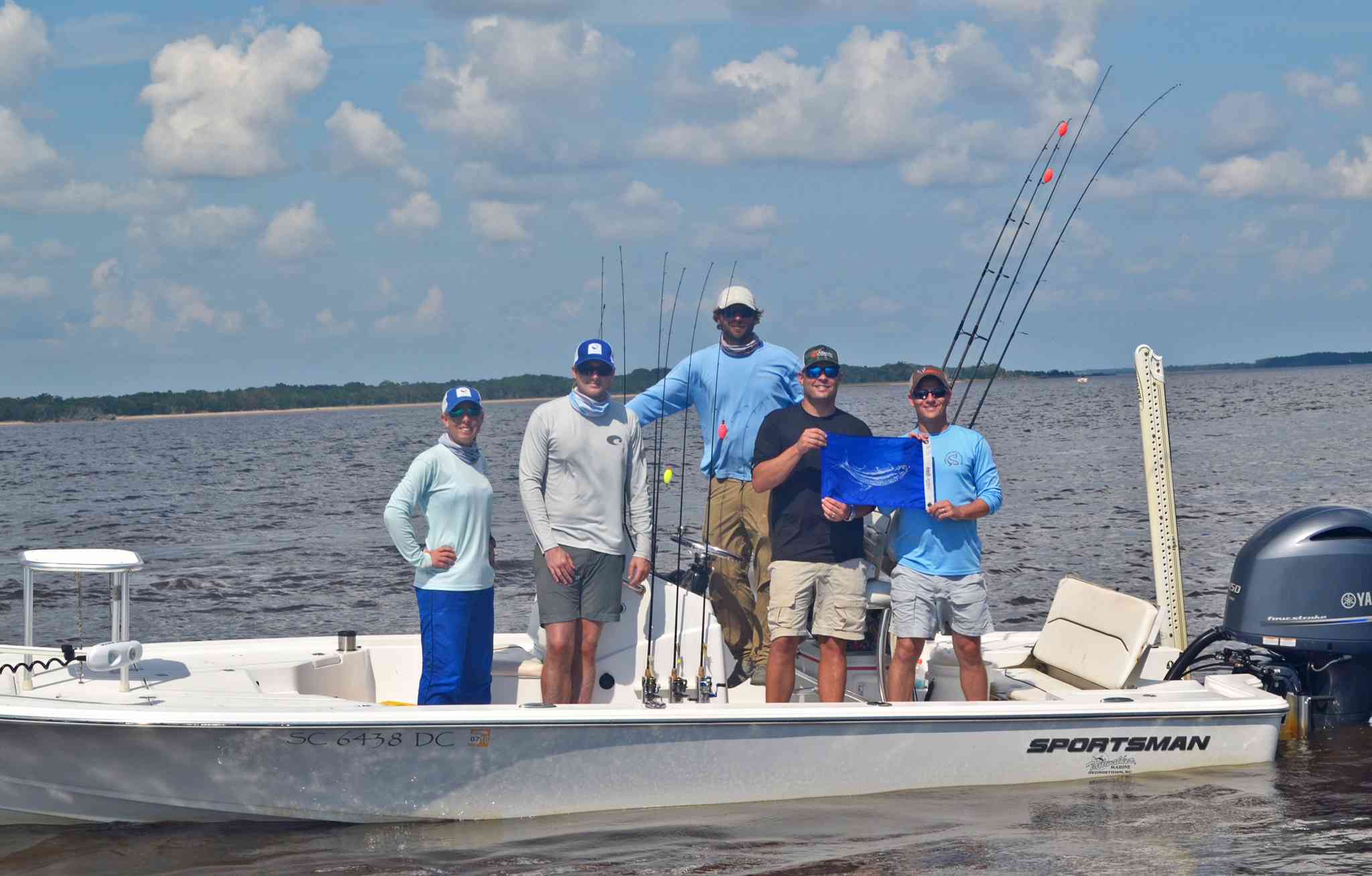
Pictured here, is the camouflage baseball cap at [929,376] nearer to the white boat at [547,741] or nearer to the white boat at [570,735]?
the white boat at [570,735]

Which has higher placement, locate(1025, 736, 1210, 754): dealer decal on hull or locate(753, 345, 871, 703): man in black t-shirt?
locate(753, 345, 871, 703): man in black t-shirt

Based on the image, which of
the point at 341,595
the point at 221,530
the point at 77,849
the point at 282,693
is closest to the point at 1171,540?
the point at 282,693

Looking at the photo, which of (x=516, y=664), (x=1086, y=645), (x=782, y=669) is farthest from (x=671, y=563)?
(x=782, y=669)

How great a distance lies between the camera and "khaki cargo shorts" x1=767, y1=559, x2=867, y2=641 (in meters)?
5.83

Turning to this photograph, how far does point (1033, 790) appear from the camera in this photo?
6.05 m

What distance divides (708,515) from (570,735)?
4.41 feet

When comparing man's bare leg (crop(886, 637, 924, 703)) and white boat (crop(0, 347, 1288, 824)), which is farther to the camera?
man's bare leg (crop(886, 637, 924, 703))

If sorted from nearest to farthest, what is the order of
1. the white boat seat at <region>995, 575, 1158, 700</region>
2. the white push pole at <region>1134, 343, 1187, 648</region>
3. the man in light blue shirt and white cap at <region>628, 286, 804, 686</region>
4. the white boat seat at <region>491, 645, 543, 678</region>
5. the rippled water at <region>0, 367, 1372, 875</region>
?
the rippled water at <region>0, 367, 1372, 875</region>
the white boat seat at <region>995, 575, 1158, 700</region>
the man in light blue shirt and white cap at <region>628, 286, 804, 686</region>
the white boat seat at <region>491, 645, 543, 678</region>
the white push pole at <region>1134, 343, 1187, 648</region>

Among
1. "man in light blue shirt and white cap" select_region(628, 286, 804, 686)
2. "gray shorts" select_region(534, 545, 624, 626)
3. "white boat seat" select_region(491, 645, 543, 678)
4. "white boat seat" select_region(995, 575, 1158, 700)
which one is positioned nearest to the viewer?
"gray shorts" select_region(534, 545, 624, 626)

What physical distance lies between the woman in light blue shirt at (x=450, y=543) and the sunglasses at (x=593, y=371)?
46cm

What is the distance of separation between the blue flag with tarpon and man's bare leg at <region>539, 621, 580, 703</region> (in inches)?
48.7

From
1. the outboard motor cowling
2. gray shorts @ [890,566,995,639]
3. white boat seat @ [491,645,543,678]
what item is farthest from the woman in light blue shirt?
the outboard motor cowling

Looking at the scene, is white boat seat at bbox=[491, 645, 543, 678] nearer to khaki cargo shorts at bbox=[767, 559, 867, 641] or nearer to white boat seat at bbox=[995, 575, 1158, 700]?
khaki cargo shorts at bbox=[767, 559, 867, 641]

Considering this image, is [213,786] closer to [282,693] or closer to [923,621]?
[282,693]
